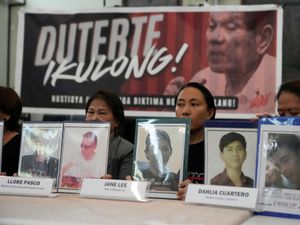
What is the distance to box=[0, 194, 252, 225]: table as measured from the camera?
0.71 m

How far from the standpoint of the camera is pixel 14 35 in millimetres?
3951

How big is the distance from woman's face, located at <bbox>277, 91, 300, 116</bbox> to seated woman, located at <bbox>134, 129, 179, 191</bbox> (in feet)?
1.87

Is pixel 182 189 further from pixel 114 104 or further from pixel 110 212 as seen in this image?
pixel 114 104

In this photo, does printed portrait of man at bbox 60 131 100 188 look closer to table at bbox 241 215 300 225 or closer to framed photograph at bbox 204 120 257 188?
framed photograph at bbox 204 120 257 188

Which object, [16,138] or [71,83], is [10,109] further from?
[71,83]

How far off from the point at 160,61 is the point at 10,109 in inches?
49.1

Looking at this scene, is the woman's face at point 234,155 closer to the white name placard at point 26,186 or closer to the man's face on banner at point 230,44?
the white name placard at point 26,186

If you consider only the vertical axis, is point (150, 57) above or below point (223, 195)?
above

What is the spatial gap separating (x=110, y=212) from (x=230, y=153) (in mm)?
283

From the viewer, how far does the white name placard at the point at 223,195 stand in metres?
0.81

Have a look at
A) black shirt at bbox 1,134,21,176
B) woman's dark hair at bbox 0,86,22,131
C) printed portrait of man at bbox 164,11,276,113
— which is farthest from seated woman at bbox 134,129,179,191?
printed portrait of man at bbox 164,11,276,113

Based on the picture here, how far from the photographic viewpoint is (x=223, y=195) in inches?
32.9

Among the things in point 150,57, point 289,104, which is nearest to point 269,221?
point 289,104

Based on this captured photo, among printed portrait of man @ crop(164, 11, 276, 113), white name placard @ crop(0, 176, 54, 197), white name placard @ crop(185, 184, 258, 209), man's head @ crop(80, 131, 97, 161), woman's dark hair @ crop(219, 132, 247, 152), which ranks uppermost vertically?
printed portrait of man @ crop(164, 11, 276, 113)
